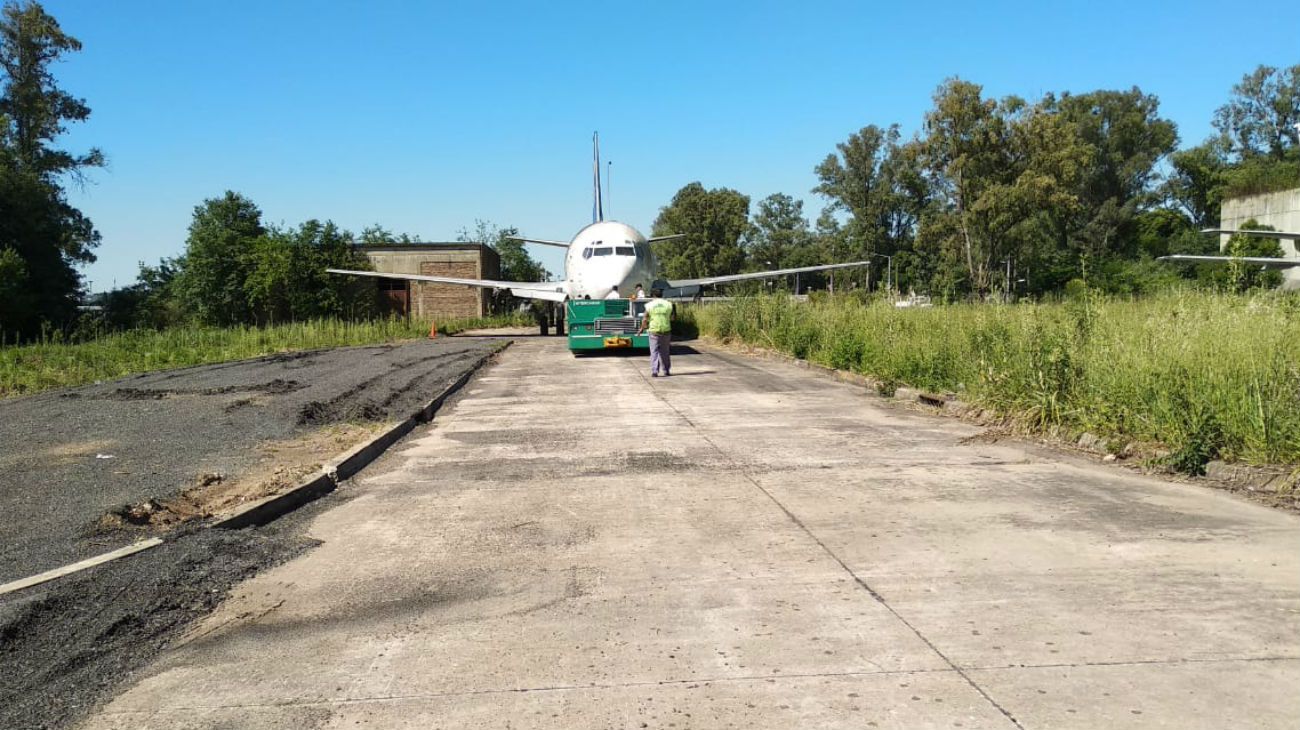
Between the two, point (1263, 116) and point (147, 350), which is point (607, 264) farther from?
point (1263, 116)

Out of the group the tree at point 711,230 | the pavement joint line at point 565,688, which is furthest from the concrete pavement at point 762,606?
the tree at point 711,230

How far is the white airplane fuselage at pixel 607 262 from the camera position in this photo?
24.7 m

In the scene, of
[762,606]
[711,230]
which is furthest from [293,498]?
[711,230]

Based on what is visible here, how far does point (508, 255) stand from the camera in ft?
228

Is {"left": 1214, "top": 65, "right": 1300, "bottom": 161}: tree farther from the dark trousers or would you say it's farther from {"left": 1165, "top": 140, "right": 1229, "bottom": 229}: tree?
the dark trousers

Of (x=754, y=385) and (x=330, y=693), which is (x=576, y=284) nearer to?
(x=754, y=385)

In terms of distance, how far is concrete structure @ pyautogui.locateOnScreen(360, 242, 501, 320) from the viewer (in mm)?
47562

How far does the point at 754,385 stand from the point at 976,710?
13.0 meters

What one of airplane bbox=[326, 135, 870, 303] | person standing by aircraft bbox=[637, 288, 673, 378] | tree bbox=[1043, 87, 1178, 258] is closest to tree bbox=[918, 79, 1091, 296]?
tree bbox=[1043, 87, 1178, 258]

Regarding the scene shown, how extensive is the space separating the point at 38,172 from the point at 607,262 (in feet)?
123

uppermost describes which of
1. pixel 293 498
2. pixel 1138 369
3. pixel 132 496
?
pixel 1138 369

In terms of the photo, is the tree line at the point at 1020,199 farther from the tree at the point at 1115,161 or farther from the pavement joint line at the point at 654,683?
the pavement joint line at the point at 654,683

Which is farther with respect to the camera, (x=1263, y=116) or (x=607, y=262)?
(x=1263, y=116)

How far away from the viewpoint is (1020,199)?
49469 mm
